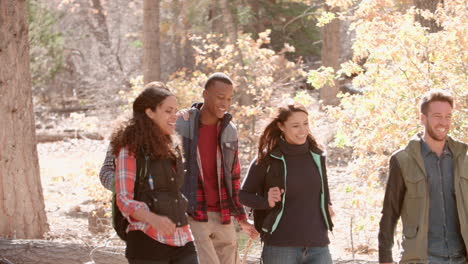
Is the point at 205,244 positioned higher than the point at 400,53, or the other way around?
the point at 400,53

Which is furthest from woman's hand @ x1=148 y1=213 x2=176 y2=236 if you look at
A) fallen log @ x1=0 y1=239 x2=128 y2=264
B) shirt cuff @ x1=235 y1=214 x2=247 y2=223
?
fallen log @ x1=0 y1=239 x2=128 y2=264

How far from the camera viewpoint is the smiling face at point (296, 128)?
15.9 feet

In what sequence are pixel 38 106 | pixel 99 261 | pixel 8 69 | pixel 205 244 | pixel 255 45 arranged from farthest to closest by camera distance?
pixel 38 106
pixel 255 45
pixel 8 69
pixel 99 261
pixel 205 244

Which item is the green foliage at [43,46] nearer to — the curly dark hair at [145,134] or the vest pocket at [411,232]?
the curly dark hair at [145,134]

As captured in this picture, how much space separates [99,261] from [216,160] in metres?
2.45

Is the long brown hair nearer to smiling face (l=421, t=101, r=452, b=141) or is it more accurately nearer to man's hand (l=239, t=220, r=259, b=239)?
man's hand (l=239, t=220, r=259, b=239)

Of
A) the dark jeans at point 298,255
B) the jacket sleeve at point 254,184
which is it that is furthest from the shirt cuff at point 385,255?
the jacket sleeve at point 254,184

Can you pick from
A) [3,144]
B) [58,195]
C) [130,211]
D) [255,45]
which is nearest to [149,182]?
[130,211]

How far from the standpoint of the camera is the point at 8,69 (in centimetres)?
877

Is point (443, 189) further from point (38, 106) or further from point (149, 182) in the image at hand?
point (38, 106)

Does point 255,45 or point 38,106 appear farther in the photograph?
point 38,106

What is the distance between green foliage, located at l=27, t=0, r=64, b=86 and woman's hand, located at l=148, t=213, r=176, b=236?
20.0 meters

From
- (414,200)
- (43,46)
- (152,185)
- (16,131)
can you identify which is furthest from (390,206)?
(43,46)

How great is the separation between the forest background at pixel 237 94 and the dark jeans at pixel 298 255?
1.37 metres
